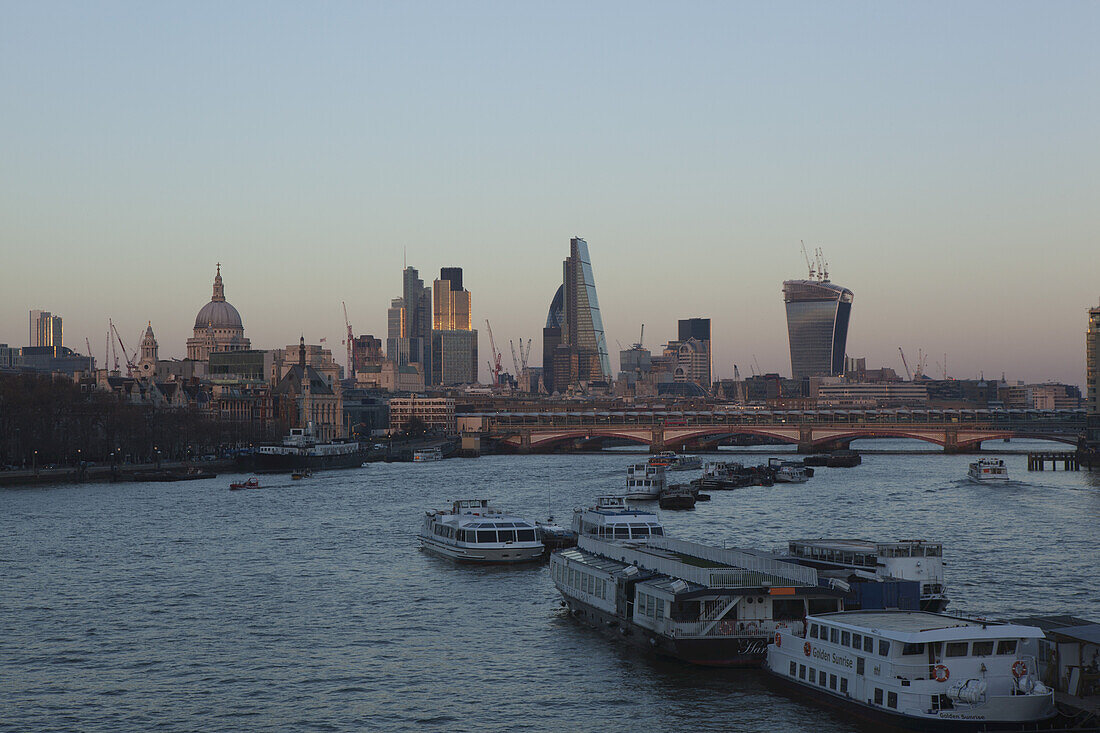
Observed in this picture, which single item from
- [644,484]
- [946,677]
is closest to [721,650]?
[946,677]

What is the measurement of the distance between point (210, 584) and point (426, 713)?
85.0ft

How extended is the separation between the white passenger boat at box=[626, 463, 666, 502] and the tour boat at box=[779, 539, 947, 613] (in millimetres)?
64432

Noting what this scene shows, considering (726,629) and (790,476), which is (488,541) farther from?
(790,476)

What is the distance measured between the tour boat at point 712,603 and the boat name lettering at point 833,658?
9.35 ft

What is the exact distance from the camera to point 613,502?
7569 cm

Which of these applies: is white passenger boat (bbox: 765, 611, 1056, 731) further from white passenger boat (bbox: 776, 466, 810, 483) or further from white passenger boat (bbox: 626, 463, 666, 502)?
white passenger boat (bbox: 776, 466, 810, 483)

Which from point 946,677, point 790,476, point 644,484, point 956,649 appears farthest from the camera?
point 790,476

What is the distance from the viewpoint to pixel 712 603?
4300 centimetres

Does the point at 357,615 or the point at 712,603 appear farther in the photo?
the point at 357,615

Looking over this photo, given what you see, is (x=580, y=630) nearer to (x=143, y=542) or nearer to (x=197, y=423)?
(x=143, y=542)

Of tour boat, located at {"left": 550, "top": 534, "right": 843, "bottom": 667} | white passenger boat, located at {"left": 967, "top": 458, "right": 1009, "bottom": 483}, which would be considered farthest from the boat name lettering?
white passenger boat, located at {"left": 967, "top": 458, "right": 1009, "bottom": 483}

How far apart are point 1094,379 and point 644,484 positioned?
9241cm

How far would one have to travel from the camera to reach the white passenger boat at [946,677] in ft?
109

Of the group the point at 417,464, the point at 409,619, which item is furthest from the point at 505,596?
the point at 417,464
